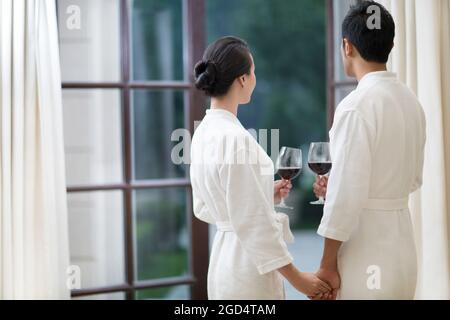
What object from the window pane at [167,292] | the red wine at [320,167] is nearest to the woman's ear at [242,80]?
the red wine at [320,167]

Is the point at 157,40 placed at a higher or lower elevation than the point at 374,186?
higher

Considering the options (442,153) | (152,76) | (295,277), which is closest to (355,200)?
(295,277)

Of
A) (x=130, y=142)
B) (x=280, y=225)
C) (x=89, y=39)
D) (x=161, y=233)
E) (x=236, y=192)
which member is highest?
(x=89, y=39)

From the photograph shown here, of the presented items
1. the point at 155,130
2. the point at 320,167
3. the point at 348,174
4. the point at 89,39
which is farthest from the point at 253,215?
the point at 89,39

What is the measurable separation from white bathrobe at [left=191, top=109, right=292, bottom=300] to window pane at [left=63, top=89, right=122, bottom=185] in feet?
2.84

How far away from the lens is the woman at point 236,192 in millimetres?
1340

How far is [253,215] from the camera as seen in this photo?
1.35 metres

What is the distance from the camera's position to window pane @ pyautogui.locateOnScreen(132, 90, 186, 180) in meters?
2.33

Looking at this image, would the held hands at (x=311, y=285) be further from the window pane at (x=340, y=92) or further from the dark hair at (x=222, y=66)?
the window pane at (x=340, y=92)

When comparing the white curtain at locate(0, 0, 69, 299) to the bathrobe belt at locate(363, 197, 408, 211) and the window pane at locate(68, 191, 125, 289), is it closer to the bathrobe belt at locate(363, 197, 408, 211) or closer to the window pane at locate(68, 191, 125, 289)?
the window pane at locate(68, 191, 125, 289)

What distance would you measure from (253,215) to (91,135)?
3.73 feet

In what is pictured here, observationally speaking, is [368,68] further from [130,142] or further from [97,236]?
[97,236]

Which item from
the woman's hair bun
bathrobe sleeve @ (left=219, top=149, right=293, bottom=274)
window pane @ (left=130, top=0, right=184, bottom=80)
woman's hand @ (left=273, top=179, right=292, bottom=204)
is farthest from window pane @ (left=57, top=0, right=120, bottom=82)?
bathrobe sleeve @ (left=219, top=149, right=293, bottom=274)
